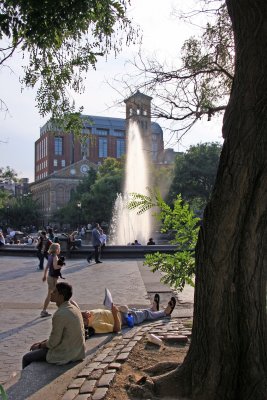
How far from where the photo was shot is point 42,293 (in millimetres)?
12547

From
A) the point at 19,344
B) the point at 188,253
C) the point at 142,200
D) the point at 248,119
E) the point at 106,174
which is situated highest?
the point at 106,174

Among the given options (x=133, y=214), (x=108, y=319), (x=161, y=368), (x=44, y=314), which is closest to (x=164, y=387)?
(x=161, y=368)

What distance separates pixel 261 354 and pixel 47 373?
2328mm

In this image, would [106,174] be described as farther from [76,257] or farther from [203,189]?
[76,257]

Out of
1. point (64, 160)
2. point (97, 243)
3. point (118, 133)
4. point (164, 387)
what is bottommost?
point (164, 387)

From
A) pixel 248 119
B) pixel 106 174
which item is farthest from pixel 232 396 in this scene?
pixel 106 174

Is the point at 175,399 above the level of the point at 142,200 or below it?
below

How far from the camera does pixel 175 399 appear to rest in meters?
4.21

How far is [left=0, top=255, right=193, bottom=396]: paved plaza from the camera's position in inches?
292

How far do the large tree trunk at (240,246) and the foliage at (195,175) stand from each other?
49218 millimetres

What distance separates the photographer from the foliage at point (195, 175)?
5353cm

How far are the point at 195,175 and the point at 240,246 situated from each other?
5044cm

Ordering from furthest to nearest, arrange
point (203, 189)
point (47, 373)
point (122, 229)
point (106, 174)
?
1. point (106, 174)
2. point (203, 189)
3. point (122, 229)
4. point (47, 373)

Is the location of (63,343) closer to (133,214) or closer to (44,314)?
(44,314)
